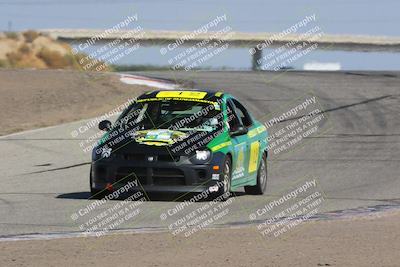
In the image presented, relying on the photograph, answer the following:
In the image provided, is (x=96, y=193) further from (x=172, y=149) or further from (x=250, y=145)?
(x=250, y=145)

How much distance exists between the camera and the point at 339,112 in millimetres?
25844

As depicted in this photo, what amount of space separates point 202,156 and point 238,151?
868 mm

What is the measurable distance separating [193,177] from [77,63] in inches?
1425

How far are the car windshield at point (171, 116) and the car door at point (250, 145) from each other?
0.63 metres

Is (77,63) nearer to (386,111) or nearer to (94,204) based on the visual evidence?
(386,111)

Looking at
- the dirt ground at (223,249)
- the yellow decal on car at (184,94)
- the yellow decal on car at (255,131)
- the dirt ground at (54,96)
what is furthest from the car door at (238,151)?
the dirt ground at (54,96)

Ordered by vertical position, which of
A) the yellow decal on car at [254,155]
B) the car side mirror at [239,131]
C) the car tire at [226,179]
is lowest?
the yellow decal on car at [254,155]

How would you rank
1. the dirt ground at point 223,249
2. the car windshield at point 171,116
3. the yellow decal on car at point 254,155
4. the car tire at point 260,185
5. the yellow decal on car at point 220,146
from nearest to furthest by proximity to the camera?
the dirt ground at point 223,249 → the yellow decal on car at point 220,146 → the car windshield at point 171,116 → the yellow decal on car at point 254,155 → the car tire at point 260,185

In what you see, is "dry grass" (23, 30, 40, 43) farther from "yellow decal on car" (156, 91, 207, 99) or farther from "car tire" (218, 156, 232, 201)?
"car tire" (218, 156, 232, 201)

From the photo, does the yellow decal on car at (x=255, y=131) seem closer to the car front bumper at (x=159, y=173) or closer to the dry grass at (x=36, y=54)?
the car front bumper at (x=159, y=173)

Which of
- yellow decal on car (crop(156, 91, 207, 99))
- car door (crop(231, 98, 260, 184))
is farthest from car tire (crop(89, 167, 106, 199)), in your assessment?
car door (crop(231, 98, 260, 184))

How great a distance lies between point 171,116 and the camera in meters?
13.2

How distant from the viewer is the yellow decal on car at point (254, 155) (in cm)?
1379

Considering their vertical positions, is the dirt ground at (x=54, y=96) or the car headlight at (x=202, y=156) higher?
the car headlight at (x=202, y=156)
